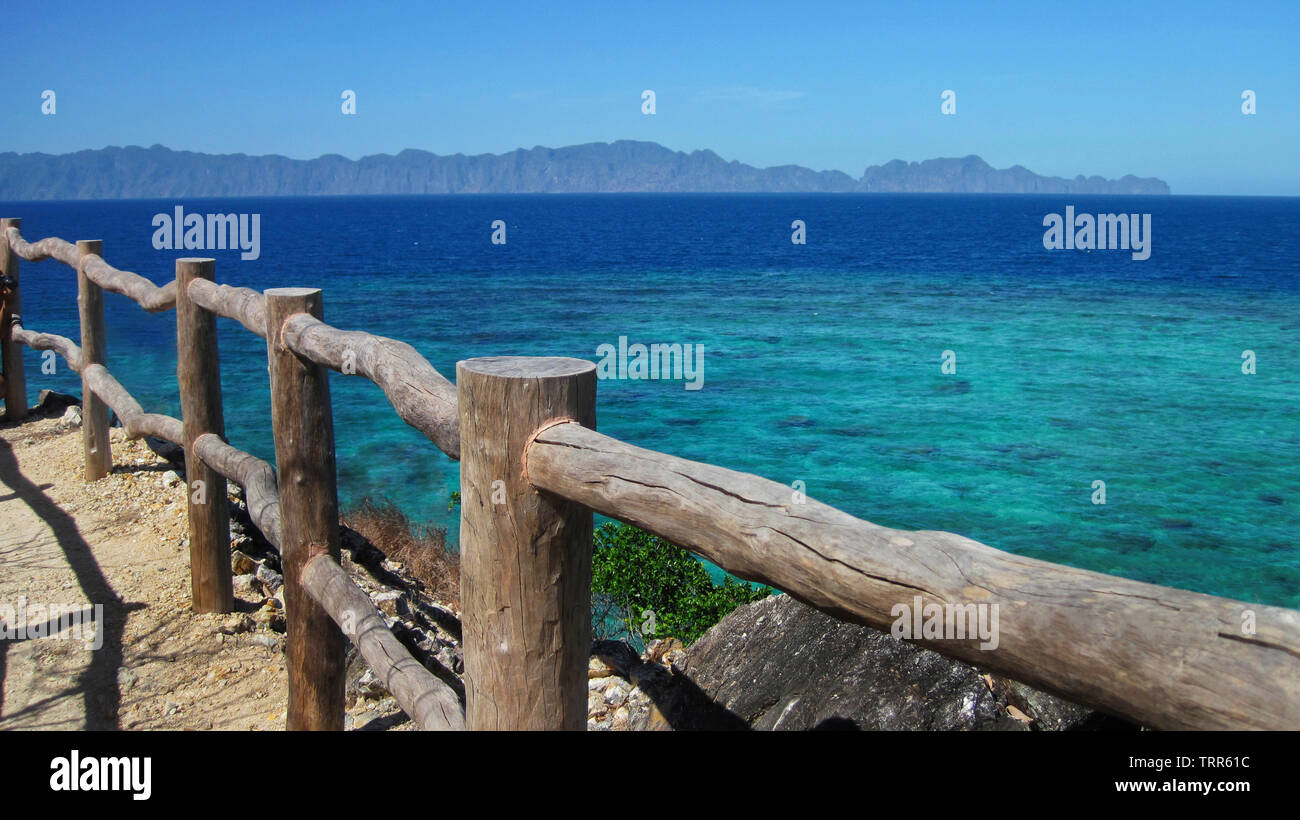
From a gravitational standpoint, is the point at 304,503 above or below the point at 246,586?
above

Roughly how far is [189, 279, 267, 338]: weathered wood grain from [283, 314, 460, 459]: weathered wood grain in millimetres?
369

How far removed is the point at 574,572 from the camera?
7.47ft

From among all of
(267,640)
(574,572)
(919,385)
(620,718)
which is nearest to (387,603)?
(267,640)

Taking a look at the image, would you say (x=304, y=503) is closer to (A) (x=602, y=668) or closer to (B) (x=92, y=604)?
(A) (x=602, y=668)

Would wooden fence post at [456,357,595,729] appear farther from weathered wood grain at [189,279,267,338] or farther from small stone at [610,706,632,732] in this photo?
small stone at [610,706,632,732]

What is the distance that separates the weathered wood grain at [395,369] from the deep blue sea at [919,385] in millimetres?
8925

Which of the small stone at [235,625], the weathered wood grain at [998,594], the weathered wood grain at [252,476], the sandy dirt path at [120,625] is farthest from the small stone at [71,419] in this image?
the weathered wood grain at [998,594]

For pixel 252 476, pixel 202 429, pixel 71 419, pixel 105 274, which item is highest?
pixel 105 274

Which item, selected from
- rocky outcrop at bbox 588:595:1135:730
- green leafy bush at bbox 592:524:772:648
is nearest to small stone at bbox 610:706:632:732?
rocky outcrop at bbox 588:595:1135:730

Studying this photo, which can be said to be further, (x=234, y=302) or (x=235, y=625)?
(x=235, y=625)

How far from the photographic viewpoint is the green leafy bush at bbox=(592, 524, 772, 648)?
22.2ft

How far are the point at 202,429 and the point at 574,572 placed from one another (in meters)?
3.90

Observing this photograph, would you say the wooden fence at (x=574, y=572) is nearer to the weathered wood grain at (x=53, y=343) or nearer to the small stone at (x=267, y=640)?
the small stone at (x=267, y=640)

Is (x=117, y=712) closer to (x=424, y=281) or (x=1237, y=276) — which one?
(x=424, y=281)
